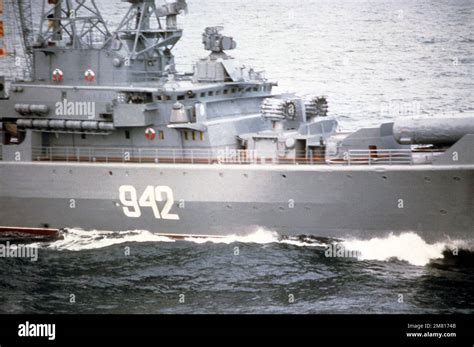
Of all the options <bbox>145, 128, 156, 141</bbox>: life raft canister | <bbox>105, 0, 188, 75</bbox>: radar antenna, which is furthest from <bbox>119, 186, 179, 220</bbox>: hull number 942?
<bbox>105, 0, 188, 75</bbox>: radar antenna

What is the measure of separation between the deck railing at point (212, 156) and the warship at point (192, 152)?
0.04m

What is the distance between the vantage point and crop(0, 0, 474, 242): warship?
2148cm

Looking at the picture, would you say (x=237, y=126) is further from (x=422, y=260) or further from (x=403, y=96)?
(x=403, y=96)

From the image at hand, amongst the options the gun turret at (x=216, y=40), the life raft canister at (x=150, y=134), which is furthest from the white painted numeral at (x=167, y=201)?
the gun turret at (x=216, y=40)

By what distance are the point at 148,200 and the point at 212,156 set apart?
7.13 feet

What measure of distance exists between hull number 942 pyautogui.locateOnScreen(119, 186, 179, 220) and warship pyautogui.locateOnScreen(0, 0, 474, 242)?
0.03 meters

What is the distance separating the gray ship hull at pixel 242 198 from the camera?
21203 mm

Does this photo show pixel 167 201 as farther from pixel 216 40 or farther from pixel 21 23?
pixel 21 23

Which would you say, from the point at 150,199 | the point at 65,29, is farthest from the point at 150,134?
the point at 65,29

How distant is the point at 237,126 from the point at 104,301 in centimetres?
748

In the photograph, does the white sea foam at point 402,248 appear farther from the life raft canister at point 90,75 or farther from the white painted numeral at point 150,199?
the life raft canister at point 90,75

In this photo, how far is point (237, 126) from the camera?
2470cm

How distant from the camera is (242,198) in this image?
75.1 feet

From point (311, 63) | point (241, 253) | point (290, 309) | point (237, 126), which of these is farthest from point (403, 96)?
point (290, 309)
